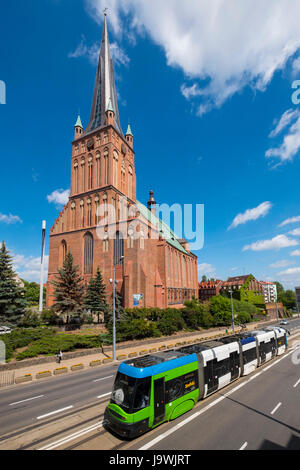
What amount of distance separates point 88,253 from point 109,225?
7107 mm

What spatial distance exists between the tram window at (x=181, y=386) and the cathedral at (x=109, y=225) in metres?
33.0

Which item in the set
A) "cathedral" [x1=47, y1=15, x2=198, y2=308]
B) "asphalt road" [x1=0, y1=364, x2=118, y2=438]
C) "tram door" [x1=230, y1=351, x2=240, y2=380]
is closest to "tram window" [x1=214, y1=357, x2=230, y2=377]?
"tram door" [x1=230, y1=351, x2=240, y2=380]

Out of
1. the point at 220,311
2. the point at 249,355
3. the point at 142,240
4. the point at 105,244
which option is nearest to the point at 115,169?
the point at 105,244

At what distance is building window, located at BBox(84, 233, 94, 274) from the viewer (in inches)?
1911

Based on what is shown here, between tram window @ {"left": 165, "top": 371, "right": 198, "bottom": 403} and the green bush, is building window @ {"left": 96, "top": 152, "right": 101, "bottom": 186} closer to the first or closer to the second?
the green bush

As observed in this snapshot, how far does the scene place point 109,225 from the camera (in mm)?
48188

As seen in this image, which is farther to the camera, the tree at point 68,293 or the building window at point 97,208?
the building window at point 97,208

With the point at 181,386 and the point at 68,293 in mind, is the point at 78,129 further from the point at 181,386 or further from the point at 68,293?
the point at 181,386

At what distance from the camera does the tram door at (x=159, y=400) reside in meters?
8.65

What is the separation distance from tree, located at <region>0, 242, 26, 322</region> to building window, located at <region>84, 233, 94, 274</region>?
61.1ft

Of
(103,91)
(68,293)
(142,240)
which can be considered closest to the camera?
(68,293)

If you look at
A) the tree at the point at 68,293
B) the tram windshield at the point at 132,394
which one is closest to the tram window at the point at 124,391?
the tram windshield at the point at 132,394

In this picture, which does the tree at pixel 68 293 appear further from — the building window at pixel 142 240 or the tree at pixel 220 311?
the tree at pixel 220 311
